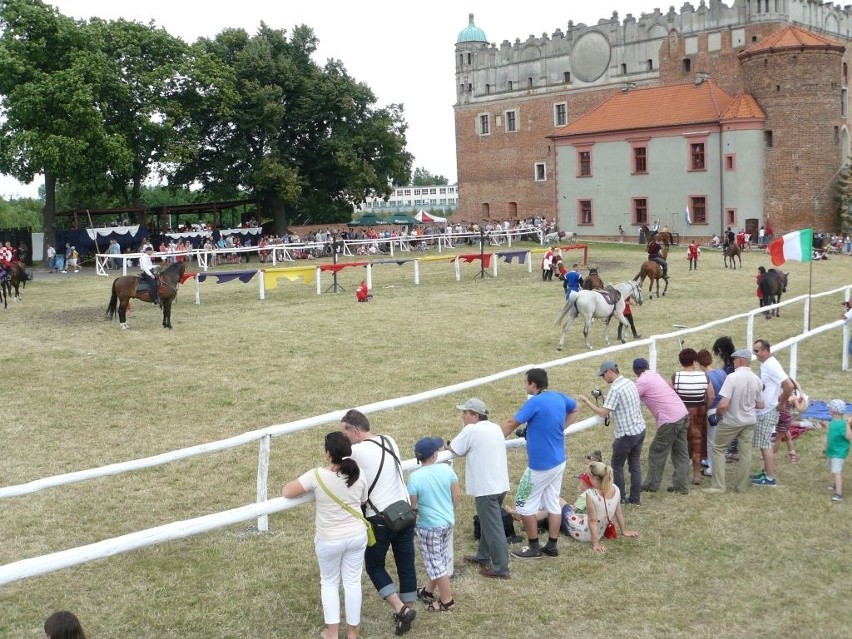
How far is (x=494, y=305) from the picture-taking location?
25.6 metres

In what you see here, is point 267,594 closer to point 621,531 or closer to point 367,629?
point 367,629

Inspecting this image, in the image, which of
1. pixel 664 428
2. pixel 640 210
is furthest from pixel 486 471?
pixel 640 210

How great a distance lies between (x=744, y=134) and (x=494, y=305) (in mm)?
31348

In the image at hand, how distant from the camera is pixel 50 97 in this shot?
41562 millimetres

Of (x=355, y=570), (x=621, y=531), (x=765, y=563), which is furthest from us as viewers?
(x=621, y=531)

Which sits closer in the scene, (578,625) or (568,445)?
(578,625)

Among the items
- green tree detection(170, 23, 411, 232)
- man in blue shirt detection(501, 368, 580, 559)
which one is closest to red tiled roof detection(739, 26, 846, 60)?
green tree detection(170, 23, 411, 232)

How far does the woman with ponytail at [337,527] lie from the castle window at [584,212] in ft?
178

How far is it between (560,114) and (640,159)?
11036 mm

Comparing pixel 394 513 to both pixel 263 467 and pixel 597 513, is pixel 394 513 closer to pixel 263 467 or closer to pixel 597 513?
pixel 263 467

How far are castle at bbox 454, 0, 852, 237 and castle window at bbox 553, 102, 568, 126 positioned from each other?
0.09 meters

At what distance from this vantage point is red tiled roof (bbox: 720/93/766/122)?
50.7 metres

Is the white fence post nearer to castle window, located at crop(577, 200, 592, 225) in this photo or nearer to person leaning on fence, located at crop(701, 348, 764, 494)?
person leaning on fence, located at crop(701, 348, 764, 494)

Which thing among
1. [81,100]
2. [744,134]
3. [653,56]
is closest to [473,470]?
[81,100]
